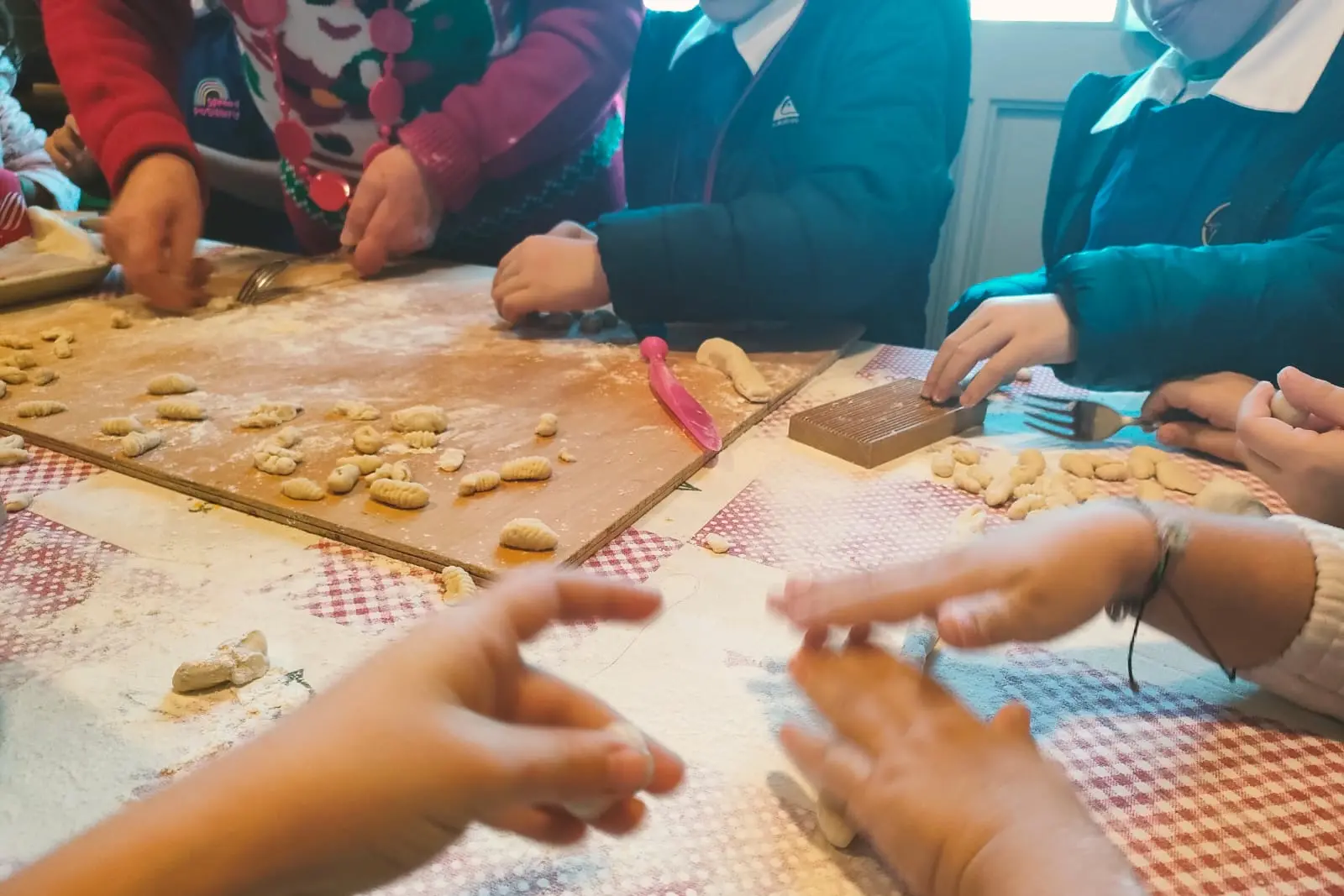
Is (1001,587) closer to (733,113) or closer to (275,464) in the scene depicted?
(275,464)

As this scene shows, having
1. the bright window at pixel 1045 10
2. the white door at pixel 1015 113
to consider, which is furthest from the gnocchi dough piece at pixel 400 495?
the bright window at pixel 1045 10

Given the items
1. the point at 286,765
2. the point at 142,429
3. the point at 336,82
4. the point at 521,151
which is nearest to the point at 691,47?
the point at 521,151

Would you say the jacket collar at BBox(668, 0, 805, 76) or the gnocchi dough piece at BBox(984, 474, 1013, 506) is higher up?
the jacket collar at BBox(668, 0, 805, 76)

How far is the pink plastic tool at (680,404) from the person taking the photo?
76 centimetres

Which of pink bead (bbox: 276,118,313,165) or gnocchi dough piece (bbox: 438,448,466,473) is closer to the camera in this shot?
gnocchi dough piece (bbox: 438,448,466,473)

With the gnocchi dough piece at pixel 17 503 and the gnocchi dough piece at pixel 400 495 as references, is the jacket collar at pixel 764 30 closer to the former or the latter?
the gnocchi dough piece at pixel 400 495

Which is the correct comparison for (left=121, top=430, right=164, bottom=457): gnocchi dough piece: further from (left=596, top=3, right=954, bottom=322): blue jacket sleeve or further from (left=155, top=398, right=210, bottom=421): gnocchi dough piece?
(left=596, top=3, right=954, bottom=322): blue jacket sleeve

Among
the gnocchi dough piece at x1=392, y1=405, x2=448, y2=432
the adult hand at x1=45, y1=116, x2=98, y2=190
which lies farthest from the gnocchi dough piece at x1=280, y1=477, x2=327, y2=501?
the adult hand at x1=45, y1=116, x2=98, y2=190

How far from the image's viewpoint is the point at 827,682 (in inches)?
16.5

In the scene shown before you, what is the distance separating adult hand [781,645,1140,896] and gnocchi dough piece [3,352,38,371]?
87cm

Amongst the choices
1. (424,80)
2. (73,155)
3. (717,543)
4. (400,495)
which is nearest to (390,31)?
(424,80)

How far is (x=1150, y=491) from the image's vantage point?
27.7 inches

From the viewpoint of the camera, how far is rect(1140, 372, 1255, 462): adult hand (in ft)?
2.52

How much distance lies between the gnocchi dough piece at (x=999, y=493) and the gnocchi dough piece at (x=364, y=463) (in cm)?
48
